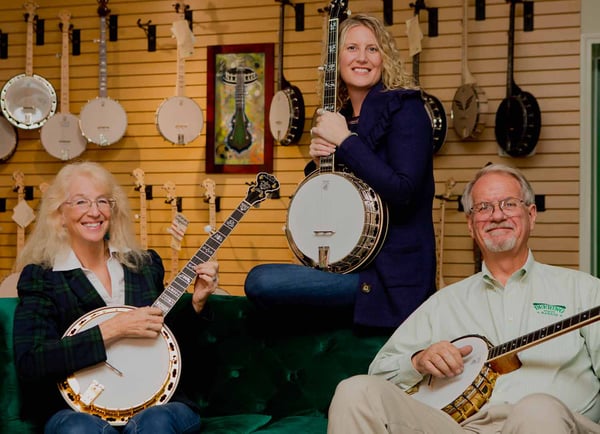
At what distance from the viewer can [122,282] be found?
311 cm

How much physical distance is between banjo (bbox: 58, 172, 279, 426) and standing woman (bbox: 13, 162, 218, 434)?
4cm

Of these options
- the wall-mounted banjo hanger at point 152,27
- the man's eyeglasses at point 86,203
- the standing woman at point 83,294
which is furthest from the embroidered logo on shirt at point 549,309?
the wall-mounted banjo hanger at point 152,27

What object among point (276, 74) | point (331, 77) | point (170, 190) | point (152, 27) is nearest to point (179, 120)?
point (170, 190)

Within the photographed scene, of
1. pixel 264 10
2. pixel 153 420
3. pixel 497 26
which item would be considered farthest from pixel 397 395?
pixel 264 10

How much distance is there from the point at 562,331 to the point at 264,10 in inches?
176

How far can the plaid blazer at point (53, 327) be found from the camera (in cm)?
280

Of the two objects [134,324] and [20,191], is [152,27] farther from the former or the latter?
[134,324]

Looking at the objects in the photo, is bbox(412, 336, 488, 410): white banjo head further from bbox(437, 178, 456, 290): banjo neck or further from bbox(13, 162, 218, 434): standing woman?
bbox(437, 178, 456, 290): banjo neck

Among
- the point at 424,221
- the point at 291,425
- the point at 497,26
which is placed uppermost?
the point at 497,26

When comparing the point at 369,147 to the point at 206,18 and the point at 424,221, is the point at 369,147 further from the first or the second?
the point at 206,18

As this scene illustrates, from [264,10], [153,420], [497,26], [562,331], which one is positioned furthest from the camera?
[264,10]

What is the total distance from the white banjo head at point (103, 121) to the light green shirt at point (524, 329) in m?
3.95

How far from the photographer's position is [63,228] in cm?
313

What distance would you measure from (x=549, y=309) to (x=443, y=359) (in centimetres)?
36
